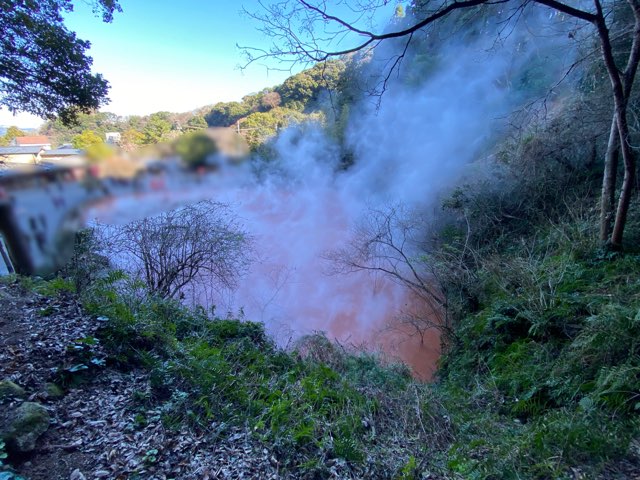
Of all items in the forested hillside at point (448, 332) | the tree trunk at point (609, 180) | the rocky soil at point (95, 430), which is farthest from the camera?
the tree trunk at point (609, 180)

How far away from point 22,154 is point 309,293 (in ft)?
29.5

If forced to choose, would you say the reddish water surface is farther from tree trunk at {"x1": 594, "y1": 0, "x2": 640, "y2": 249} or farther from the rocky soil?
tree trunk at {"x1": 594, "y1": 0, "x2": 640, "y2": 249}

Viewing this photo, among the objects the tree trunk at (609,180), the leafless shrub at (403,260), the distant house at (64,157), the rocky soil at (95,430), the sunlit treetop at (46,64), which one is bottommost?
the leafless shrub at (403,260)

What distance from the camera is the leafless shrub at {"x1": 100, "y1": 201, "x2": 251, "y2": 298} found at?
789 centimetres

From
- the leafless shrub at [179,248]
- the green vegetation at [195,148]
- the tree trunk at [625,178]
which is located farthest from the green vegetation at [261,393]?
the tree trunk at [625,178]

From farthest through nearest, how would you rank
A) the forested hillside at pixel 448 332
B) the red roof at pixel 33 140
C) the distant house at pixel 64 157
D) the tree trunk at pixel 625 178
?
the tree trunk at pixel 625 178, the red roof at pixel 33 140, the forested hillside at pixel 448 332, the distant house at pixel 64 157

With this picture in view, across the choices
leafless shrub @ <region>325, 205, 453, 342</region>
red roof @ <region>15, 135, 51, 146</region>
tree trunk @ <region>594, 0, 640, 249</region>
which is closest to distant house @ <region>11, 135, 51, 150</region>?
red roof @ <region>15, 135, 51, 146</region>

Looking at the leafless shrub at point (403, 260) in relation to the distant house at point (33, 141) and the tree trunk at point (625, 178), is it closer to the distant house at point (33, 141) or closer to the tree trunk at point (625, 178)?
the tree trunk at point (625, 178)

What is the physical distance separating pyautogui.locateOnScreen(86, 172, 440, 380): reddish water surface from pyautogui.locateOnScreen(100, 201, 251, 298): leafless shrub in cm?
66

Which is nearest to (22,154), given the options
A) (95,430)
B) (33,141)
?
(33,141)

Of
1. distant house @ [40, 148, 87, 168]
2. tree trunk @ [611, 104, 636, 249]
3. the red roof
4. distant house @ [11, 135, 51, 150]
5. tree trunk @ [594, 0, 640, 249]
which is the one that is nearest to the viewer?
distant house @ [40, 148, 87, 168]

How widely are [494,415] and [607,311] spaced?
6.08 ft

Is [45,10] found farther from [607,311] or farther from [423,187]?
[423,187]

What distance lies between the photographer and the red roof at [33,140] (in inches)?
129
